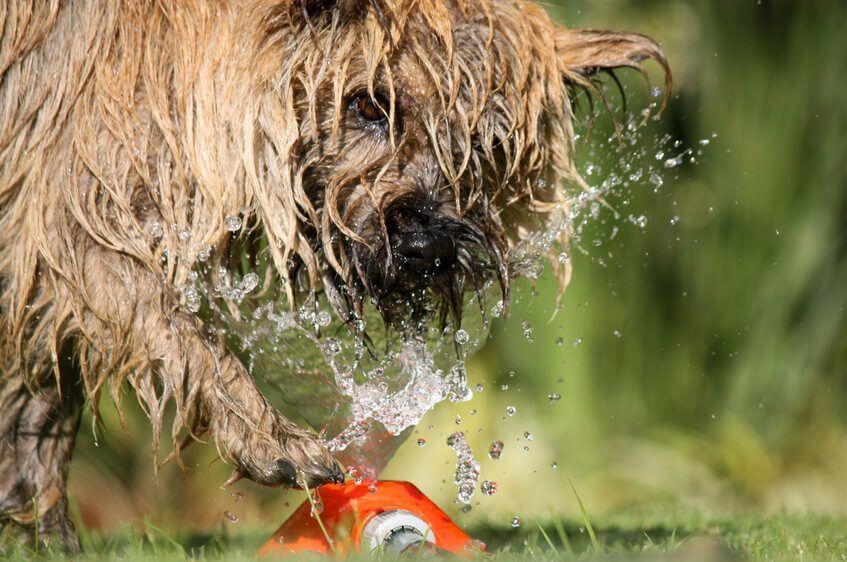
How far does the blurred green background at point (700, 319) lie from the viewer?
207 inches

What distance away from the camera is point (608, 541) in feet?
10.5

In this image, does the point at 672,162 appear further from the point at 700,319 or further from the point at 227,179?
the point at 700,319

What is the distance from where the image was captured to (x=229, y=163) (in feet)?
9.45

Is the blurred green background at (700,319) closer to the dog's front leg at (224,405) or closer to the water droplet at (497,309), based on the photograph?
the water droplet at (497,309)

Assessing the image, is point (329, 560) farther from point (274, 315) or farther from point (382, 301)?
point (274, 315)

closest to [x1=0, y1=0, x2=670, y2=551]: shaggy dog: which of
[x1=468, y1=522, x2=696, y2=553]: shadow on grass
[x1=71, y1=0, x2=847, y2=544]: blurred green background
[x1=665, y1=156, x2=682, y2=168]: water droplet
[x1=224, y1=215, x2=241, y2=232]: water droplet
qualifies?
[x1=224, y1=215, x2=241, y2=232]: water droplet

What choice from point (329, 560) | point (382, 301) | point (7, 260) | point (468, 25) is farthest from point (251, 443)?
point (468, 25)

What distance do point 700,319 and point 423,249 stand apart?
2.93 meters

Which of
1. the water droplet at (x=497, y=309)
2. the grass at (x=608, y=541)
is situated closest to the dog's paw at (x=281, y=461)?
the grass at (x=608, y=541)

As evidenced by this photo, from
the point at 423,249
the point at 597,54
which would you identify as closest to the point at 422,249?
the point at 423,249

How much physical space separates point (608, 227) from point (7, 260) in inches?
127

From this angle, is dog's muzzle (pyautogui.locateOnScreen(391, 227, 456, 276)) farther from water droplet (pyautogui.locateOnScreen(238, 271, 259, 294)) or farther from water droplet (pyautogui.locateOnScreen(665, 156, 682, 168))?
water droplet (pyautogui.locateOnScreen(665, 156, 682, 168))

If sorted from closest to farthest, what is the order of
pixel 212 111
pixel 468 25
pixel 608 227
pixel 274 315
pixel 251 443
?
pixel 251 443, pixel 212 111, pixel 468 25, pixel 274 315, pixel 608 227

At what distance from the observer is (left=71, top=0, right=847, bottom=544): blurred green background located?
526cm
